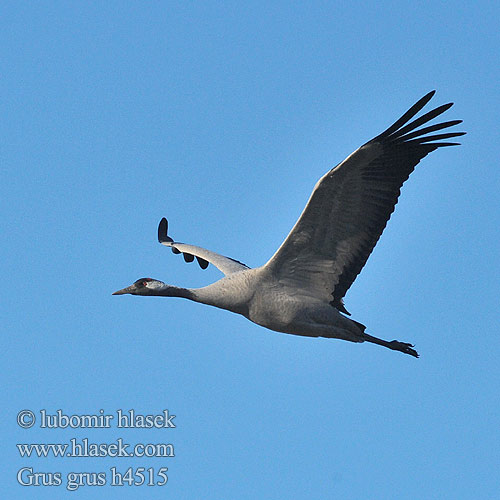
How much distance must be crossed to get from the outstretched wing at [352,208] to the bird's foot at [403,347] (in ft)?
4.40

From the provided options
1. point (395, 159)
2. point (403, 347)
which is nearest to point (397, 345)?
point (403, 347)

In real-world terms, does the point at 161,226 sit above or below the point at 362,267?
above

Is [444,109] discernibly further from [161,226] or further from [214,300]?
[161,226]

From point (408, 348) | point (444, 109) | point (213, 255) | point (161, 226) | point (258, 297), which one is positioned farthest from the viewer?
point (161, 226)

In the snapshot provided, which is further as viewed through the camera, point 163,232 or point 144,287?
point 163,232

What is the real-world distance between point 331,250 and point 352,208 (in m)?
0.68

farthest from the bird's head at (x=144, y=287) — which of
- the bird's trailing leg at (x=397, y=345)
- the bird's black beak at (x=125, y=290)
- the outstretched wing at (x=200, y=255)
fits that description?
the bird's trailing leg at (x=397, y=345)

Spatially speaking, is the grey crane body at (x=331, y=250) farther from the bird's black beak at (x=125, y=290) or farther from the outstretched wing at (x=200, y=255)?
the outstretched wing at (x=200, y=255)

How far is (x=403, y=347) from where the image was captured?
558 inches

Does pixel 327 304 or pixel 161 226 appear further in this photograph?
pixel 161 226

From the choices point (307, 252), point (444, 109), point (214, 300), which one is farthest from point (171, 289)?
point (444, 109)

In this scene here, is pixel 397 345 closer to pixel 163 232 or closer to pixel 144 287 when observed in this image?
pixel 144 287

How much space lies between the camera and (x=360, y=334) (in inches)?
531

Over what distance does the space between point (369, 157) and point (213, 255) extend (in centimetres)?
429
